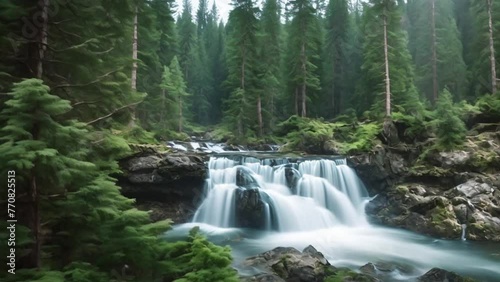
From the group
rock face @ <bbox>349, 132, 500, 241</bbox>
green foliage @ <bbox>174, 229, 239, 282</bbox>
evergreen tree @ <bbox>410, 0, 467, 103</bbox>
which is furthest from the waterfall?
evergreen tree @ <bbox>410, 0, 467, 103</bbox>

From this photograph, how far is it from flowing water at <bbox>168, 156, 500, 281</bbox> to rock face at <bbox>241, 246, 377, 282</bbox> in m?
1.16

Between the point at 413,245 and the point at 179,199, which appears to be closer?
the point at 413,245

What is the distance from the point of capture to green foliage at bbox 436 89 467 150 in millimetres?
20828

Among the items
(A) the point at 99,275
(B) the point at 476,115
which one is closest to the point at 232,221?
(A) the point at 99,275

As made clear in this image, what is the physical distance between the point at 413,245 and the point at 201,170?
10753 millimetres

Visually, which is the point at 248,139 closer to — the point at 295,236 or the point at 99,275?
the point at 295,236

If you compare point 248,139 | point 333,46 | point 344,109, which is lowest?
point 248,139

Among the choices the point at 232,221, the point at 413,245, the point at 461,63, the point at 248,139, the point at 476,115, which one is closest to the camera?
the point at 413,245

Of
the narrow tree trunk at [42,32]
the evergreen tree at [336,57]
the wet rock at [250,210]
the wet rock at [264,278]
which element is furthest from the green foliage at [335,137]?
the narrow tree trunk at [42,32]

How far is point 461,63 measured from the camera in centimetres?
4009

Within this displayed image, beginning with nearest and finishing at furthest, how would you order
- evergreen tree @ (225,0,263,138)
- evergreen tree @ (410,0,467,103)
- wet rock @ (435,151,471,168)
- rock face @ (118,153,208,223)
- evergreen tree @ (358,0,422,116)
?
rock face @ (118,153,208,223), wet rock @ (435,151,471,168), evergreen tree @ (358,0,422,116), evergreen tree @ (225,0,263,138), evergreen tree @ (410,0,467,103)

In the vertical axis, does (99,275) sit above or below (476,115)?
below

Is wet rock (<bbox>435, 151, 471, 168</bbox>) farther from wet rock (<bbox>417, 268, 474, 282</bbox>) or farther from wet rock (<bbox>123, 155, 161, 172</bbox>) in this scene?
A: wet rock (<bbox>123, 155, 161, 172</bbox>)

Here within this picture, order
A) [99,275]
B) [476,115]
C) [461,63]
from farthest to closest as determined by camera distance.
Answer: [461,63]
[476,115]
[99,275]
